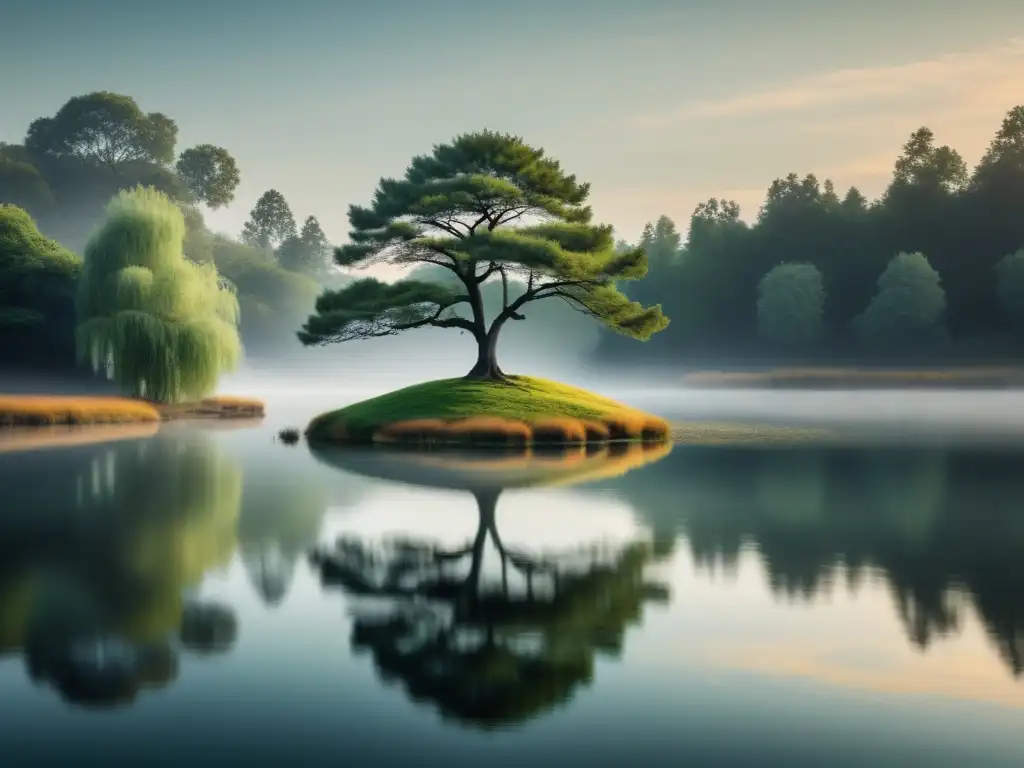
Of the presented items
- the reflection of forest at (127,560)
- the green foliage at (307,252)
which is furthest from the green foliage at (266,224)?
the reflection of forest at (127,560)

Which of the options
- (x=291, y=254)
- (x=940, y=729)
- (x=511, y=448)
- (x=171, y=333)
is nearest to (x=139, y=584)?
(x=940, y=729)

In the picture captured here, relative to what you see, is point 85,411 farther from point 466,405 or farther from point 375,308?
point 466,405

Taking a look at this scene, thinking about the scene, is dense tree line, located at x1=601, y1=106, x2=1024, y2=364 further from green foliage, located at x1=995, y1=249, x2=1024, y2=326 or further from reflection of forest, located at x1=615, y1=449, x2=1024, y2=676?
reflection of forest, located at x1=615, y1=449, x2=1024, y2=676

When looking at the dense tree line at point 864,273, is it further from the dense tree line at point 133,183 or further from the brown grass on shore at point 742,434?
the brown grass on shore at point 742,434

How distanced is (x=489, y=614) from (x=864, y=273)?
115335mm

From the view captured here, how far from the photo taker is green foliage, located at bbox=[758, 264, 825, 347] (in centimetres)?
10812

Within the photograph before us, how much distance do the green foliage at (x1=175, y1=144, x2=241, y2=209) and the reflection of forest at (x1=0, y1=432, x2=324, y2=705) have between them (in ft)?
382

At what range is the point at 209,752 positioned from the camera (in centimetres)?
712

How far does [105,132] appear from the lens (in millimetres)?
133250

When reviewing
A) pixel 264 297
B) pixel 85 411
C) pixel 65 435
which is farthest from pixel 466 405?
pixel 264 297

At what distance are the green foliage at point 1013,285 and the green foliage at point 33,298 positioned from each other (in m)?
80.5

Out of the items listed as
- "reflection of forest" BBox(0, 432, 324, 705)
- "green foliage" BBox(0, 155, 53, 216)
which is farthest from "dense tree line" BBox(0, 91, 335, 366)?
"reflection of forest" BBox(0, 432, 324, 705)

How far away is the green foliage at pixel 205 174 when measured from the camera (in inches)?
5453

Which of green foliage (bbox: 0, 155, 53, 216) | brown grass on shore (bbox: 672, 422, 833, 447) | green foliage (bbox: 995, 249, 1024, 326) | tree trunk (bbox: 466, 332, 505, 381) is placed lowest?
brown grass on shore (bbox: 672, 422, 833, 447)
